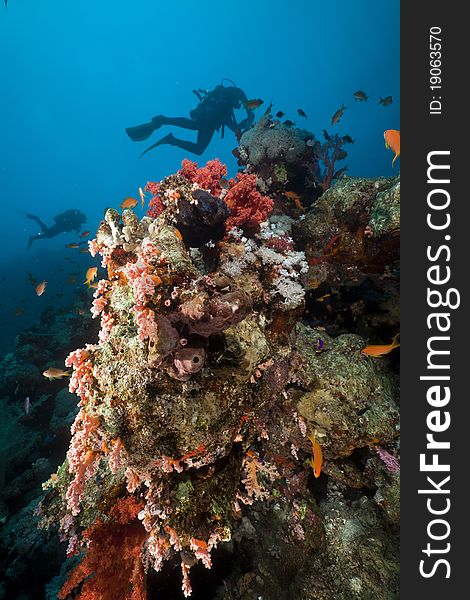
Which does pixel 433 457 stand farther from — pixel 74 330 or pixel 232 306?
pixel 74 330

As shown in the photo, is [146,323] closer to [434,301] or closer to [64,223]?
[434,301]

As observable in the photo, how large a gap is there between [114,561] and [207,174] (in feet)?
15.3

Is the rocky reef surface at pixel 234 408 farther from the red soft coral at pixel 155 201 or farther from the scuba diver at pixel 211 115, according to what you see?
the scuba diver at pixel 211 115

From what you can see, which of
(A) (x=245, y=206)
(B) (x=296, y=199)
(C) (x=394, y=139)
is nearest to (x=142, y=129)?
(B) (x=296, y=199)

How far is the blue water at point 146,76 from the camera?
364 feet

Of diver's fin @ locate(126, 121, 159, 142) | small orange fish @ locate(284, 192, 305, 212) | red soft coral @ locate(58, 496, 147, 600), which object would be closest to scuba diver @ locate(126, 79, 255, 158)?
diver's fin @ locate(126, 121, 159, 142)

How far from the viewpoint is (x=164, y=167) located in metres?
152

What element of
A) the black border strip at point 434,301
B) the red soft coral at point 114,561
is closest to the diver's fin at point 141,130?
the black border strip at point 434,301

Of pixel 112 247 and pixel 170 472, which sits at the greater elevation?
pixel 112 247

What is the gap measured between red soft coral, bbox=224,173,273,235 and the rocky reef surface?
0.08ft

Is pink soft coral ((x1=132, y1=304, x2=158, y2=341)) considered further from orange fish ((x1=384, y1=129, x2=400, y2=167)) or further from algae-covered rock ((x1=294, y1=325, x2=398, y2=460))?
orange fish ((x1=384, y1=129, x2=400, y2=167))

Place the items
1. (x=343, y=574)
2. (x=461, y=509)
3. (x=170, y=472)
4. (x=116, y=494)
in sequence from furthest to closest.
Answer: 1. (x=343, y=574)
2. (x=116, y=494)
3. (x=170, y=472)
4. (x=461, y=509)

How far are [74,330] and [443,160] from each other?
1124 cm

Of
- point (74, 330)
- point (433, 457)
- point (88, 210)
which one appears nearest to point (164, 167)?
point (88, 210)
